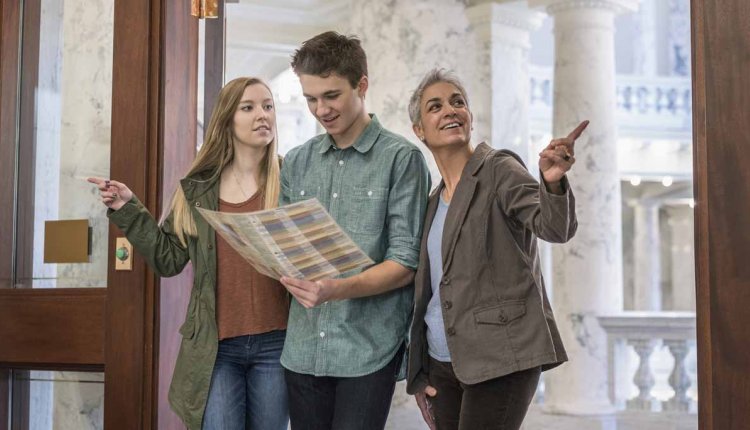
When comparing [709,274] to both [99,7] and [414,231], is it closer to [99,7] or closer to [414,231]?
[414,231]

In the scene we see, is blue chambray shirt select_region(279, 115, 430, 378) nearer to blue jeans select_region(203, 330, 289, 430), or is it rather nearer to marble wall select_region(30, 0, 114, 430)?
blue jeans select_region(203, 330, 289, 430)

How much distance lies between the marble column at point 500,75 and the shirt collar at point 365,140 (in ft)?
14.0

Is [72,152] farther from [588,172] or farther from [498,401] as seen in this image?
[588,172]

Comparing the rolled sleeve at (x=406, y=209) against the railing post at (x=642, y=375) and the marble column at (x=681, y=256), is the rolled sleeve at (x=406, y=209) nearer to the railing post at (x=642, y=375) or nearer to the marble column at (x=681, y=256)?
the railing post at (x=642, y=375)

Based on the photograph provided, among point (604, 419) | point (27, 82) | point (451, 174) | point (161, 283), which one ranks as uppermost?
point (27, 82)

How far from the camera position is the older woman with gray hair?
211 cm

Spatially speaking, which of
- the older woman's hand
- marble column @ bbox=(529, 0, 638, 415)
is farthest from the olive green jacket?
marble column @ bbox=(529, 0, 638, 415)

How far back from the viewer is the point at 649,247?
1465cm

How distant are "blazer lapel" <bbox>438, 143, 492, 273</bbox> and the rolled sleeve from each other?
10 centimetres

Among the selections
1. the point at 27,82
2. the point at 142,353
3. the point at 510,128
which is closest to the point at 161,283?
the point at 142,353

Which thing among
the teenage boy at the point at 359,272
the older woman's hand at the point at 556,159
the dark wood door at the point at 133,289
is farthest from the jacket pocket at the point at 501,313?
the dark wood door at the point at 133,289

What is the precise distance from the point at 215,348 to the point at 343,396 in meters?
0.45

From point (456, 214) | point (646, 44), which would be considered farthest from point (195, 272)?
point (646, 44)

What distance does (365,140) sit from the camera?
2.42 meters
